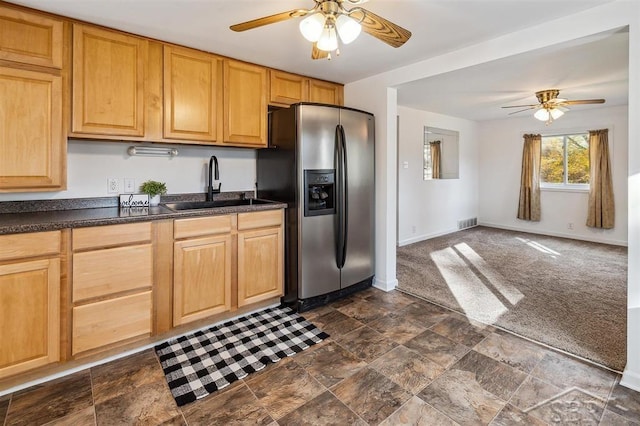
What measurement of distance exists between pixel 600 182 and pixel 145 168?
6766mm

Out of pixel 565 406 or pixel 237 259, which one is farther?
pixel 237 259

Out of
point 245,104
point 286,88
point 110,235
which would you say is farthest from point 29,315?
point 286,88

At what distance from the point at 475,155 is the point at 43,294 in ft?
24.1

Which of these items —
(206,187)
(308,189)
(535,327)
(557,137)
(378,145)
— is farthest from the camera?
(557,137)

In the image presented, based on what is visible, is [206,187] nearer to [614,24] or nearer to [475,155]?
[614,24]

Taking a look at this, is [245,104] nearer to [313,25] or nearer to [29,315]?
[313,25]

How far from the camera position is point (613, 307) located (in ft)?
9.70

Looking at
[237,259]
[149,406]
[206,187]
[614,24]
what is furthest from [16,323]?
[614,24]

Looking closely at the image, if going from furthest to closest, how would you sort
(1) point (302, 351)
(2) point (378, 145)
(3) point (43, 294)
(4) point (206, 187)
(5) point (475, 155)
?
1. (5) point (475, 155)
2. (2) point (378, 145)
3. (4) point (206, 187)
4. (1) point (302, 351)
5. (3) point (43, 294)

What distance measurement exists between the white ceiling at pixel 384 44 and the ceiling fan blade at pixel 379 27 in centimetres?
27

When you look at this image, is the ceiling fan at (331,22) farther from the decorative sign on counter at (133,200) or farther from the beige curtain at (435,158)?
the beige curtain at (435,158)

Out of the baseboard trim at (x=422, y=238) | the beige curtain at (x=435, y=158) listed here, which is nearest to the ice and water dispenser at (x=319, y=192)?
the baseboard trim at (x=422, y=238)

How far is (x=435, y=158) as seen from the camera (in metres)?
5.99

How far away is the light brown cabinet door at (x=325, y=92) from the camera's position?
3.39 metres
